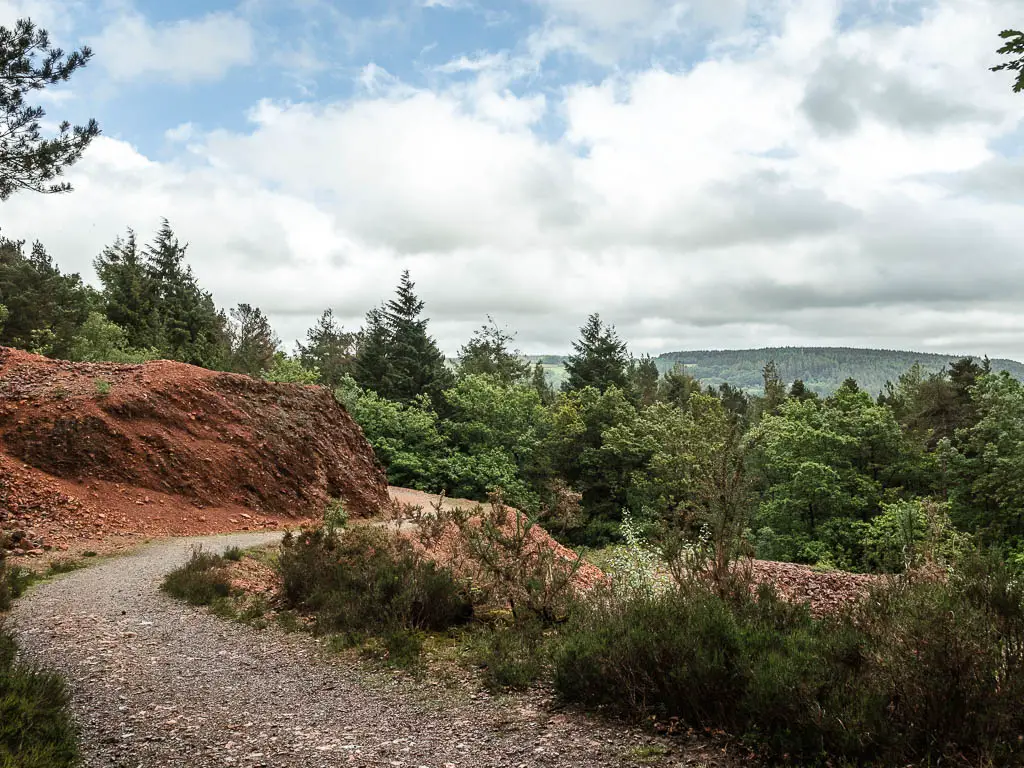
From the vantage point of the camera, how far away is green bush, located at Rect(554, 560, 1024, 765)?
3686mm

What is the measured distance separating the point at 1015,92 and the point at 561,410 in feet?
88.8

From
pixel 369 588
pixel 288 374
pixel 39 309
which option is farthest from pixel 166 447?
pixel 39 309

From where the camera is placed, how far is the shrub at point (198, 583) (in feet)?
27.8

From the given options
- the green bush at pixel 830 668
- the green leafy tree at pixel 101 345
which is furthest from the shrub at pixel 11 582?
the green leafy tree at pixel 101 345

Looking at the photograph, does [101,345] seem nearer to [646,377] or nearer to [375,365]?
[375,365]

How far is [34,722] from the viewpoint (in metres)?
3.93

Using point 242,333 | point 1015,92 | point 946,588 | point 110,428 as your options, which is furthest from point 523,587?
point 242,333

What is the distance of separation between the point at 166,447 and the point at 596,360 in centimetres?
2854

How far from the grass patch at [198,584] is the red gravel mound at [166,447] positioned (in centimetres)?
515

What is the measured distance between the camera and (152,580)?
952cm

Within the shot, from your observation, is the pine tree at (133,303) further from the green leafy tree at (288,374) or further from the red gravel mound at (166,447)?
the red gravel mound at (166,447)

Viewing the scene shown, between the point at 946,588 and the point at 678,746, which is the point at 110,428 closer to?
the point at 678,746

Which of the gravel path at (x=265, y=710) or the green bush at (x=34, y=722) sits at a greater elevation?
the green bush at (x=34, y=722)

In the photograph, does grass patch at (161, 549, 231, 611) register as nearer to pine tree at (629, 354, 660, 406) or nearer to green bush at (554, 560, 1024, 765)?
green bush at (554, 560, 1024, 765)
